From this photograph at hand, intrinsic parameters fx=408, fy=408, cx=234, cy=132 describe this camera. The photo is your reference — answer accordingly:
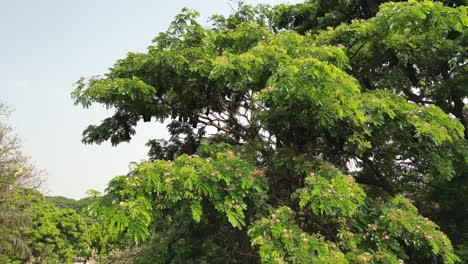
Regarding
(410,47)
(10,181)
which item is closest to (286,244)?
(410,47)

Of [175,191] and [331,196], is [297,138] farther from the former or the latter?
[175,191]

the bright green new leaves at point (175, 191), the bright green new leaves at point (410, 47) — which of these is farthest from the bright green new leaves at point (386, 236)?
the bright green new leaves at point (410, 47)

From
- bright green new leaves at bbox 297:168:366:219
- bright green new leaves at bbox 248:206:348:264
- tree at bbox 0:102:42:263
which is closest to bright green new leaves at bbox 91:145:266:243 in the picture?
bright green new leaves at bbox 248:206:348:264

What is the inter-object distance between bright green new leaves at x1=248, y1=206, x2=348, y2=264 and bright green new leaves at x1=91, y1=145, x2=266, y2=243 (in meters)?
0.31

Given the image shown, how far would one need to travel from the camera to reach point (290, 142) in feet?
22.8

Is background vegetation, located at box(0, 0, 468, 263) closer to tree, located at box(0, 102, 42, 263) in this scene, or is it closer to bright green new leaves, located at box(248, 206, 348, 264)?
bright green new leaves, located at box(248, 206, 348, 264)

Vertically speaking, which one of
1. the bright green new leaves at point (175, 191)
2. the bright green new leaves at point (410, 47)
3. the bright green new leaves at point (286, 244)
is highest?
the bright green new leaves at point (410, 47)

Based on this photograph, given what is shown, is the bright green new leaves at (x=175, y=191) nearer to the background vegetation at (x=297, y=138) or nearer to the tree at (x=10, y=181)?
the background vegetation at (x=297, y=138)

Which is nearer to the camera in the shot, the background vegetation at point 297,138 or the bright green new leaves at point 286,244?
the bright green new leaves at point 286,244

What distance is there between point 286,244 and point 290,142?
8.42ft

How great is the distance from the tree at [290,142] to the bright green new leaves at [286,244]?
18 millimetres

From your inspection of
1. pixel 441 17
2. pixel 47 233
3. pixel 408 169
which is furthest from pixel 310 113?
pixel 47 233

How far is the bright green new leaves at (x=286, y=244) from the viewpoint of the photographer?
4527 millimetres

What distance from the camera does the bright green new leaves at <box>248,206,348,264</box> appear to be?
4527 millimetres
